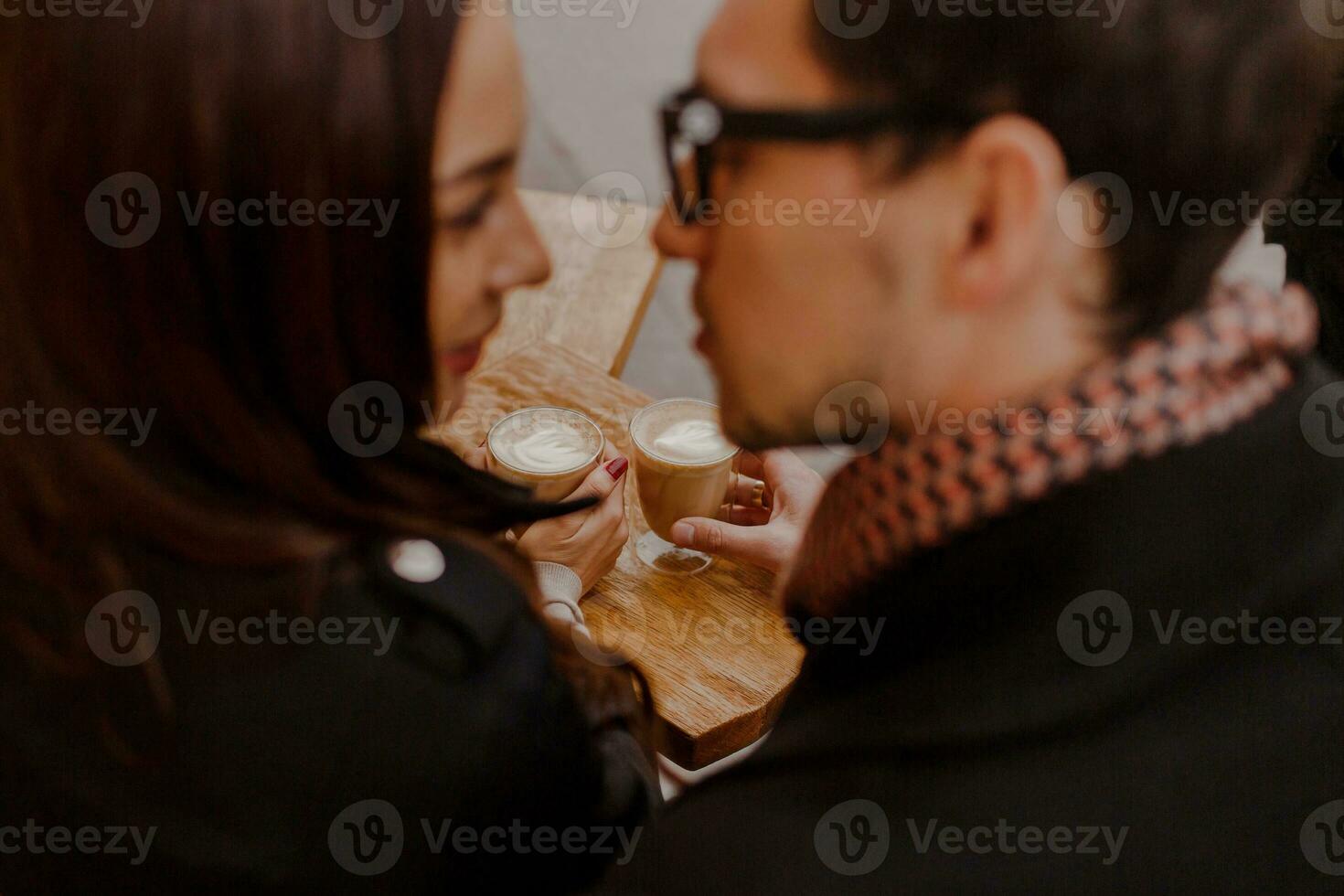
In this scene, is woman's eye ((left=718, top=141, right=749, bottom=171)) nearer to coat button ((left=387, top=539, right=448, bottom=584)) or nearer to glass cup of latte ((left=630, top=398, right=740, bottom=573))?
coat button ((left=387, top=539, right=448, bottom=584))

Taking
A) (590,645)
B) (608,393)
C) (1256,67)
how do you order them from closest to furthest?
(1256,67), (590,645), (608,393)

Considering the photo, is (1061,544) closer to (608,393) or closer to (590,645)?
(590,645)

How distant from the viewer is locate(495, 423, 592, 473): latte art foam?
1161 mm

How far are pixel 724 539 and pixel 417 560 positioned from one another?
1.79ft

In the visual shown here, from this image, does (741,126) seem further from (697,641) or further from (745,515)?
(745,515)

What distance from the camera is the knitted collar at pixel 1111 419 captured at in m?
0.69

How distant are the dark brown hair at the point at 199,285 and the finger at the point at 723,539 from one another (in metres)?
0.54

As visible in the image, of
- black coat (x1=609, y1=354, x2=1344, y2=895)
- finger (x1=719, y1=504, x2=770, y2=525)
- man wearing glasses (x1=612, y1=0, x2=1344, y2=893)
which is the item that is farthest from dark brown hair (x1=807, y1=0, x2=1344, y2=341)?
finger (x1=719, y1=504, x2=770, y2=525)

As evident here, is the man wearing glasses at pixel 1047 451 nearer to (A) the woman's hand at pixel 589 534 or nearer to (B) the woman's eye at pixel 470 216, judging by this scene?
(B) the woman's eye at pixel 470 216

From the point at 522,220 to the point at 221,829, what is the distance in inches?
19.1

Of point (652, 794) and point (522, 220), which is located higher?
point (522, 220)

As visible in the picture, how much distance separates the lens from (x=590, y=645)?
1095 millimetres

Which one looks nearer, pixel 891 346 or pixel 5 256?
pixel 5 256

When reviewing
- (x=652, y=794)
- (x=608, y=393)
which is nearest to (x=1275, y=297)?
(x=652, y=794)
